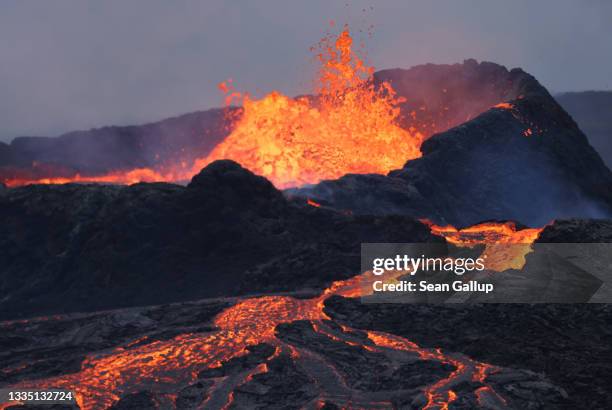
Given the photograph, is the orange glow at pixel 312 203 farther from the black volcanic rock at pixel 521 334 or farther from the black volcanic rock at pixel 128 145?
the black volcanic rock at pixel 128 145

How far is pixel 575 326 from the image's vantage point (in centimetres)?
Answer: 2112

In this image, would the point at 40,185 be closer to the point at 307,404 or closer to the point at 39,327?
the point at 39,327

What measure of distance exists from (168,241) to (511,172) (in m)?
28.8

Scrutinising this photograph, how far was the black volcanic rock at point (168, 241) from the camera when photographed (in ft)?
108

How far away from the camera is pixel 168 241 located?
3744 cm

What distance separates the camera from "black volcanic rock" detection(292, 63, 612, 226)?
50188 millimetres

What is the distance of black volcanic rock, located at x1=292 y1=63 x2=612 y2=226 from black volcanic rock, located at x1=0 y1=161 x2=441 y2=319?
10.9 metres

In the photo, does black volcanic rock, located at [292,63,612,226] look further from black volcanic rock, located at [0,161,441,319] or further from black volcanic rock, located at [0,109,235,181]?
black volcanic rock, located at [0,109,235,181]

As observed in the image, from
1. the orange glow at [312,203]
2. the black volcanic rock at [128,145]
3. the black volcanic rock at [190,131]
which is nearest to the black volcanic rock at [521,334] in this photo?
the orange glow at [312,203]

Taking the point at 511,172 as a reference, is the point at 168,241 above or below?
below

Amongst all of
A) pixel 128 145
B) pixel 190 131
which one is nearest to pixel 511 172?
pixel 190 131

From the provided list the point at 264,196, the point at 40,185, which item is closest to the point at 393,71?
the point at 264,196

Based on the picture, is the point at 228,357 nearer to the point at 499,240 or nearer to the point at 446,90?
the point at 499,240

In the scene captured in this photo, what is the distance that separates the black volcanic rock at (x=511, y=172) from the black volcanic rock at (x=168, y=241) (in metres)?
10.9
